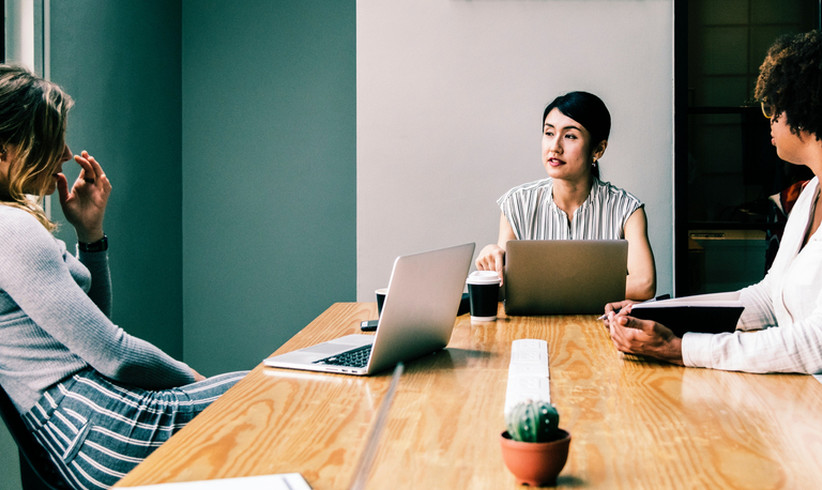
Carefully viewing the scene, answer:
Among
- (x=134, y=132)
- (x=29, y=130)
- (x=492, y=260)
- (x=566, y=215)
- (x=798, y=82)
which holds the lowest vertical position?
(x=492, y=260)

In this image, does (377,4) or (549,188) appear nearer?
(549,188)

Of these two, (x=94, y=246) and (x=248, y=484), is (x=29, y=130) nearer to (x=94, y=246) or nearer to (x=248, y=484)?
(x=94, y=246)

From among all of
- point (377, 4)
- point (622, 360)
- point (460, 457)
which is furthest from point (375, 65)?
point (460, 457)

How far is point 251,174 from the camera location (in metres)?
3.63

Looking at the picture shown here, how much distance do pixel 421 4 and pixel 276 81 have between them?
3.07ft

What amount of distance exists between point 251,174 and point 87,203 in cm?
183

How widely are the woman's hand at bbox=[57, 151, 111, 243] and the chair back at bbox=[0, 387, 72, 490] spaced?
0.75 metres

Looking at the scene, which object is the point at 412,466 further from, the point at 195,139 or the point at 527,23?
the point at 195,139

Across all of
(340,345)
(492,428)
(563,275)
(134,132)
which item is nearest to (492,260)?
(563,275)

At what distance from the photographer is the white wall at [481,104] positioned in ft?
10.2

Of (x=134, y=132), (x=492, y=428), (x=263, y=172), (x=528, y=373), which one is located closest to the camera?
(x=492, y=428)

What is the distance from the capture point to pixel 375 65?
3.19 metres

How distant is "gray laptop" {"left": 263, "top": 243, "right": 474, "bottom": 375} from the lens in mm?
1122

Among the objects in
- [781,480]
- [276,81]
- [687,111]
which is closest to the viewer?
[781,480]
